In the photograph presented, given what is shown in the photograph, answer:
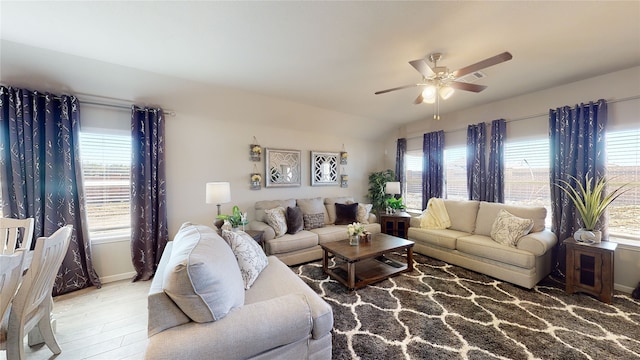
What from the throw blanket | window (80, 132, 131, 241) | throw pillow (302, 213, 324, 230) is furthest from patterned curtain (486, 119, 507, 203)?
window (80, 132, 131, 241)

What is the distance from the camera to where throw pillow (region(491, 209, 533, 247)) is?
282 cm

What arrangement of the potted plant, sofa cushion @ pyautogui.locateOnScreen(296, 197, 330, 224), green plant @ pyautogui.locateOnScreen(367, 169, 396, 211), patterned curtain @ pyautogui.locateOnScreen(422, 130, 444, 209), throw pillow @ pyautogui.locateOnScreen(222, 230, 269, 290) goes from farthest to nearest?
green plant @ pyautogui.locateOnScreen(367, 169, 396, 211), patterned curtain @ pyautogui.locateOnScreen(422, 130, 444, 209), sofa cushion @ pyautogui.locateOnScreen(296, 197, 330, 224), the potted plant, throw pillow @ pyautogui.locateOnScreen(222, 230, 269, 290)

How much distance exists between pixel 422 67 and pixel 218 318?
2388 mm

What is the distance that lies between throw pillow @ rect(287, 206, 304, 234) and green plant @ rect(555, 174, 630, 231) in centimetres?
344

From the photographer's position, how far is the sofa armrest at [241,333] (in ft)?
3.39

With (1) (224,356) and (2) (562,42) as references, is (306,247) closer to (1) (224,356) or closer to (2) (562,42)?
(1) (224,356)

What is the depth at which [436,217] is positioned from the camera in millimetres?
3828

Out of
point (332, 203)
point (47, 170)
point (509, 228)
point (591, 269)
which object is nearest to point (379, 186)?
point (332, 203)

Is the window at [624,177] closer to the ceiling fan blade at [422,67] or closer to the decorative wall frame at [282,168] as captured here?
the ceiling fan blade at [422,67]

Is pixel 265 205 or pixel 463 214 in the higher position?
pixel 265 205

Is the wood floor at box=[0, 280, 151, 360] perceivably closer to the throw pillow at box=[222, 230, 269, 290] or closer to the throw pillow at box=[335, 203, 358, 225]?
the throw pillow at box=[222, 230, 269, 290]

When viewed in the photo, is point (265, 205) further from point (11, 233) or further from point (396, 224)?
point (11, 233)

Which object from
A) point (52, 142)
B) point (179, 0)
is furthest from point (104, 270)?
point (179, 0)

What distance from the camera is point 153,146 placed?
298 cm
